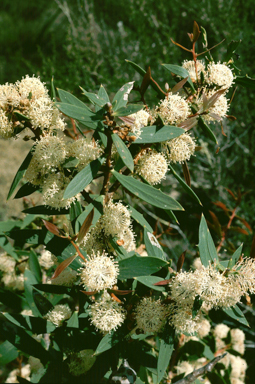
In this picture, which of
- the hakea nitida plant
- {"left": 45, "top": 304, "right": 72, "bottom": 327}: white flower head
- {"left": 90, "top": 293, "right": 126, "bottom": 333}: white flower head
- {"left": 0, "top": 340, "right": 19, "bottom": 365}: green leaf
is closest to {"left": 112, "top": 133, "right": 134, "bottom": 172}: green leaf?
the hakea nitida plant

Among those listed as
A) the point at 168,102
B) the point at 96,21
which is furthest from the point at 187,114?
the point at 96,21

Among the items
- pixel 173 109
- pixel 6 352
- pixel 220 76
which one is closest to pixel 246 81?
pixel 220 76

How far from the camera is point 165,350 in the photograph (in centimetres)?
59

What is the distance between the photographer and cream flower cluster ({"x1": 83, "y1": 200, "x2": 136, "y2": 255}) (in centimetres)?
60

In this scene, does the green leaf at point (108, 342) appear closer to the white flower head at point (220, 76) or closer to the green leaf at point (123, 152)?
the green leaf at point (123, 152)

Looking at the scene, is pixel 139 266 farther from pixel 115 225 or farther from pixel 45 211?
pixel 45 211

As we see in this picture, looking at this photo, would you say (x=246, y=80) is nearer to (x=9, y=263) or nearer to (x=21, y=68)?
(x=9, y=263)

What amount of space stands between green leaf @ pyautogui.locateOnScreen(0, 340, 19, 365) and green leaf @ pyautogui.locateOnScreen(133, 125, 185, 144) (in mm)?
579

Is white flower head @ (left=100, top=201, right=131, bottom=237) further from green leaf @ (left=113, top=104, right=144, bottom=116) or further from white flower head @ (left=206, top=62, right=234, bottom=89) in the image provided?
white flower head @ (left=206, top=62, right=234, bottom=89)

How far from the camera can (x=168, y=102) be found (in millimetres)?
599

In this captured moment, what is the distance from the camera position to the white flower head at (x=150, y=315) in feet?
1.94

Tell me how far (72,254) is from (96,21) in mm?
3073

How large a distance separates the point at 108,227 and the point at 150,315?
0.60ft

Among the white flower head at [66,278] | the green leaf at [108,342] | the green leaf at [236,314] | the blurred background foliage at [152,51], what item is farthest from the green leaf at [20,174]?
the blurred background foliage at [152,51]
